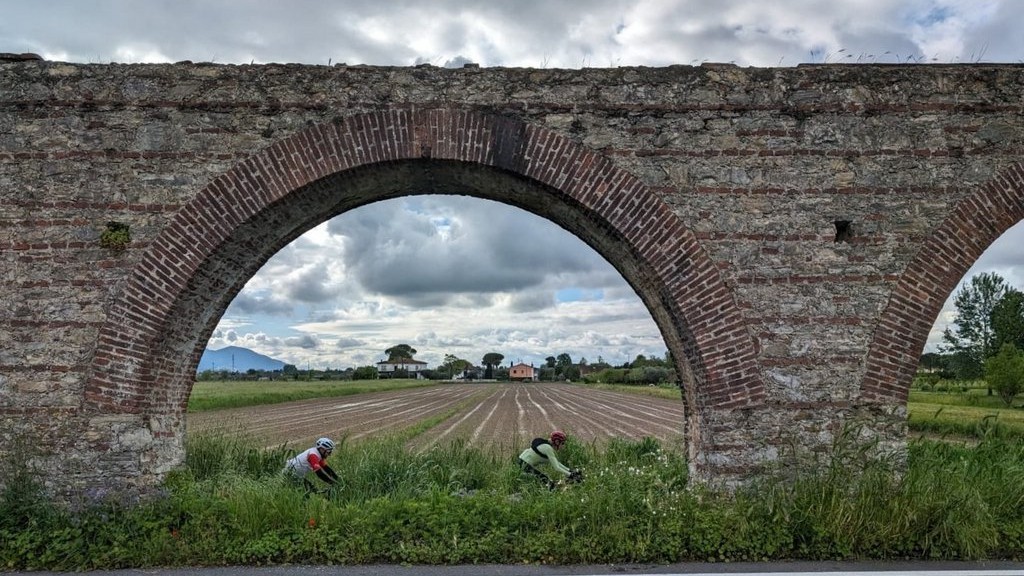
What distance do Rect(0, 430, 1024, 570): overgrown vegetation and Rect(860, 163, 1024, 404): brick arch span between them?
38.6 inches

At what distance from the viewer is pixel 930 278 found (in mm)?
7035

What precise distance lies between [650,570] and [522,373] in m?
127

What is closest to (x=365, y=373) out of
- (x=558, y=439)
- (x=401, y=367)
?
(x=401, y=367)

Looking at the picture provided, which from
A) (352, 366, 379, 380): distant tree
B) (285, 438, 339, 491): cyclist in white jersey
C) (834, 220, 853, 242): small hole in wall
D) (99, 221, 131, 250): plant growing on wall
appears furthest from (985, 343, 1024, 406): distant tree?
(352, 366, 379, 380): distant tree

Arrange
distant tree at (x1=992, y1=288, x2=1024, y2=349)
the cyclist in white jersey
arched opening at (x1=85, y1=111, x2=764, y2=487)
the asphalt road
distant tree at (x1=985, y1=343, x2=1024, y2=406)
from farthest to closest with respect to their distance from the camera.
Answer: distant tree at (x1=992, y1=288, x2=1024, y2=349) < distant tree at (x1=985, y1=343, x2=1024, y2=406) < the cyclist in white jersey < arched opening at (x1=85, y1=111, x2=764, y2=487) < the asphalt road

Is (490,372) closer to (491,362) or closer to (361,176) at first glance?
(491,362)

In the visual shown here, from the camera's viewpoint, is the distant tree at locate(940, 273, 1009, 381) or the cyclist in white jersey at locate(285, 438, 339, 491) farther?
the distant tree at locate(940, 273, 1009, 381)

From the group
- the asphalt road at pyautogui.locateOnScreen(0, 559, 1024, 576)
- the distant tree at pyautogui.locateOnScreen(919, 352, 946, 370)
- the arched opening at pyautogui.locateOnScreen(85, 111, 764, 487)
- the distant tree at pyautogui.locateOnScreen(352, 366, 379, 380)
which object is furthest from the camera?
the distant tree at pyautogui.locateOnScreen(352, 366, 379, 380)

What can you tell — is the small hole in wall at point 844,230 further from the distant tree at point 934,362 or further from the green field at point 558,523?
the distant tree at point 934,362

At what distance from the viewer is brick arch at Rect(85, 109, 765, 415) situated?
6.88m

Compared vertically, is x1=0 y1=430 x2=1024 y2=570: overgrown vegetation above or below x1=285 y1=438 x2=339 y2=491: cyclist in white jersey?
below

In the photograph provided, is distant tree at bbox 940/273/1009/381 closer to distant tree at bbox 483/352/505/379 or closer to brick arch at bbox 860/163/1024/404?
brick arch at bbox 860/163/1024/404

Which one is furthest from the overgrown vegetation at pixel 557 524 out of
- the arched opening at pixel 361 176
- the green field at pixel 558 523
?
the arched opening at pixel 361 176

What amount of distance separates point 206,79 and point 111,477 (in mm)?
4379
